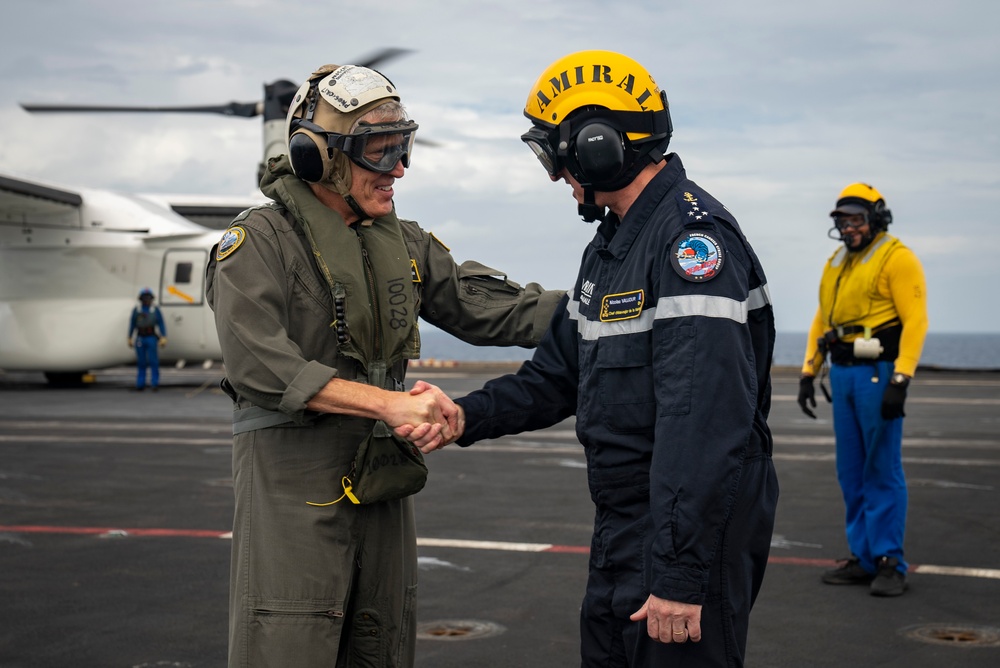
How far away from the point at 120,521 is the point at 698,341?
7.30 meters

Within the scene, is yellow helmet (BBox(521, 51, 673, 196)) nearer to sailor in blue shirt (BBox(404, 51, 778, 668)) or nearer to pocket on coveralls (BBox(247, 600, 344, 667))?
sailor in blue shirt (BBox(404, 51, 778, 668))

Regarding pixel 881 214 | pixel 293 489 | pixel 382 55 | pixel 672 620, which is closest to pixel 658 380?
pixel 672 620

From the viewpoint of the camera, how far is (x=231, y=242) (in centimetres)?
338

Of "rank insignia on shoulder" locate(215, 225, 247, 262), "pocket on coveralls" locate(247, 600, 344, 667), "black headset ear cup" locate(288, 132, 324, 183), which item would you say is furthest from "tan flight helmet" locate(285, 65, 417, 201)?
"pocket on coveralls" locate(247, 600, 344, 667)

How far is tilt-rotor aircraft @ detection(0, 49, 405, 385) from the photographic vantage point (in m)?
23.3

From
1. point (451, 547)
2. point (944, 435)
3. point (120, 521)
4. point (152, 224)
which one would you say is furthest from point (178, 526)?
→ point (152, 224)

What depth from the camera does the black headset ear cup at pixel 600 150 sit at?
3.25 m

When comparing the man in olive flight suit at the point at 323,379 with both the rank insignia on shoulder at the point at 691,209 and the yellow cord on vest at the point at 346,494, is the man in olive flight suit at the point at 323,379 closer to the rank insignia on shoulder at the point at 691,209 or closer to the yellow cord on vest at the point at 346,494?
the yellow cord on vest at the point at 346,494

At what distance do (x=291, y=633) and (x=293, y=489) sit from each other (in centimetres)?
41

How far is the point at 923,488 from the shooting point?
35.3 feet

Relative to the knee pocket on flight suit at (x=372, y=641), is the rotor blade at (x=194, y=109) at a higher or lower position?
higher

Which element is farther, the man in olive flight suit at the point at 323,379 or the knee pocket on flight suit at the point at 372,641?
the knee pocket on flight suit at the point at 372,641

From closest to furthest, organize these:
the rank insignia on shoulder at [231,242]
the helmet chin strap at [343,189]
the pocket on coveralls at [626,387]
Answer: the pocket on coveralls at [626,387] → the rank insignia on shoulder at [231,242] → the helmet chin strap at [343,189]

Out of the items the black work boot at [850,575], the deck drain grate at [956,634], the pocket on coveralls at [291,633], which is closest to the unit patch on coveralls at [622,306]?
the pocket on coveralls at [291,633]
